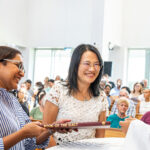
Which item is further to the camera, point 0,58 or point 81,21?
point 81,21

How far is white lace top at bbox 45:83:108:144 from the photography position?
2201 millimetres

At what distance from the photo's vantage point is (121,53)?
13781 mm

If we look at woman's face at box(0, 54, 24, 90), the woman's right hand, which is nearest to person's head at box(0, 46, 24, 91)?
woman's face at box(0, 54, 24, 90)

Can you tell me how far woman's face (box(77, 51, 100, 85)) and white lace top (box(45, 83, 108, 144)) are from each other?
20cm

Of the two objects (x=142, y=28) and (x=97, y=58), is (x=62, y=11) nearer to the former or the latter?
(x=142, y=28)

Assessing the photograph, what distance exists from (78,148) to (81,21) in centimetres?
1208

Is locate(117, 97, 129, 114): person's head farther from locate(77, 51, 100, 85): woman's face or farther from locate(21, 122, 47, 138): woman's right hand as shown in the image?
locate(21, 122, 47, 138): woman's right hand

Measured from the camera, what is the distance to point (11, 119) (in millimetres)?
1674

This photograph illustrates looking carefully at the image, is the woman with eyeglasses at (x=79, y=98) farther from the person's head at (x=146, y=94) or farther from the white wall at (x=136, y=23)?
the white wall at (x=136, y=23)

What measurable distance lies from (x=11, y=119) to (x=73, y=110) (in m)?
0.68

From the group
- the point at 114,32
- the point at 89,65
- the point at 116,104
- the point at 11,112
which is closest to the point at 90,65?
the point at 89,65

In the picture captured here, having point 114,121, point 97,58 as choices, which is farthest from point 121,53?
point 97,58

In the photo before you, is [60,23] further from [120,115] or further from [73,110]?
[73,110]

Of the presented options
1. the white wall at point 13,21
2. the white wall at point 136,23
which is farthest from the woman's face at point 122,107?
the white wall at point 13,21
